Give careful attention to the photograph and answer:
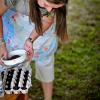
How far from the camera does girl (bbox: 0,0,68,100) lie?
276 cm

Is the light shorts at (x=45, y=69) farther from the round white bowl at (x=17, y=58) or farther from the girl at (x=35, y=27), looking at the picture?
the round white bowl at (x=17, y=58)

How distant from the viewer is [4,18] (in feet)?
10.1

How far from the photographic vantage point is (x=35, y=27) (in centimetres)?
284

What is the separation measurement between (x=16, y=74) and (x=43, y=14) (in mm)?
540

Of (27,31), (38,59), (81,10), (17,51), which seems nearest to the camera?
(17,51)

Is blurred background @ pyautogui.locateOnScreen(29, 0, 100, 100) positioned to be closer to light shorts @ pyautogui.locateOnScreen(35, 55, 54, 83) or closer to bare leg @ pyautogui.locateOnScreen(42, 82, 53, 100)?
bare leg @ pyautogui.locateOnScreen(42, 82, 53, 100)

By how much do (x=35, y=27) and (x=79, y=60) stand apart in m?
1.69

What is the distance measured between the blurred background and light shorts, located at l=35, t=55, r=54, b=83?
425 millimetres

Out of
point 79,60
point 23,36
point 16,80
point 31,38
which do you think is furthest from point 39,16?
point 79,60

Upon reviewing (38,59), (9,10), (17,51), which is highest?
(9,10)

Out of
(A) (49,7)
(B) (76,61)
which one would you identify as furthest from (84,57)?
(A) (49,7)

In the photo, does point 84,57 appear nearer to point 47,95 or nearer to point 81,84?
point 81,84

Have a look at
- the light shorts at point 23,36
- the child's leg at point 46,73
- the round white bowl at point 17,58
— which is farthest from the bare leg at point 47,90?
the round white bowl at point 17,58

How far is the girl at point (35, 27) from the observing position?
2.76 m
